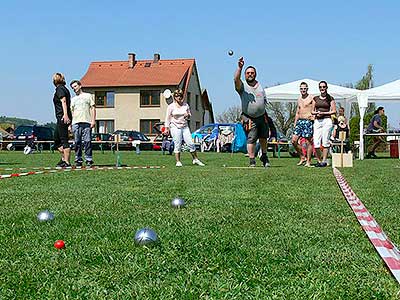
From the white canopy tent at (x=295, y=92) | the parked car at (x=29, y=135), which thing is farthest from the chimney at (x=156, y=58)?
the white canopy tent at (x=295, y=92)

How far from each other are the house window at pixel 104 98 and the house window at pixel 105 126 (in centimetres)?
158

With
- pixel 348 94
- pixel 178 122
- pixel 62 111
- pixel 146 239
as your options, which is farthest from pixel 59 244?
pixel 348 94

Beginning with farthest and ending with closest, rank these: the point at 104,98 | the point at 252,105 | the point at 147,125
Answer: the point at 104,98 < the point at 147,125 < the point at 252,105

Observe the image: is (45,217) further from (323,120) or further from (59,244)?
(323,120)

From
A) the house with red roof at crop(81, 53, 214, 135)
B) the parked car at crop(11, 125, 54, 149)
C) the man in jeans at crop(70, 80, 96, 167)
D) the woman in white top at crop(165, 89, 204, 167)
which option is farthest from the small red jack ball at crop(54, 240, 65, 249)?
the house with red roof at crop(81, 53, 214, 135)

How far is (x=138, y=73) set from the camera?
5778cm

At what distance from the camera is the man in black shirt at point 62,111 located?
11477 mm

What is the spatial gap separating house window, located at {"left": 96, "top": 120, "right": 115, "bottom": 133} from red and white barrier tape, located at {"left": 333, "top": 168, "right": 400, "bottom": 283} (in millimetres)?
52087

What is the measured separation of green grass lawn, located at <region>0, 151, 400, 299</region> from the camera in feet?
8.38

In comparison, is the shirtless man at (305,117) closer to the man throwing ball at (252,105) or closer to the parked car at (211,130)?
the man throwing ball at (252,105)

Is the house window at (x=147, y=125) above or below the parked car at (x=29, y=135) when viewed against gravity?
above

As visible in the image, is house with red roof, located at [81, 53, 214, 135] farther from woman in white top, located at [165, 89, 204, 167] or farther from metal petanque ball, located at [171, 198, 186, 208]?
metal petanque ball, located at [171, 198, 186, 208]

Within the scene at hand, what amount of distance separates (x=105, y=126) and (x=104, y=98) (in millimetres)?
2648

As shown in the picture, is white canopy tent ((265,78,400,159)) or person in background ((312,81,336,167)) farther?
white canopy tent ((265,78,400,159))
